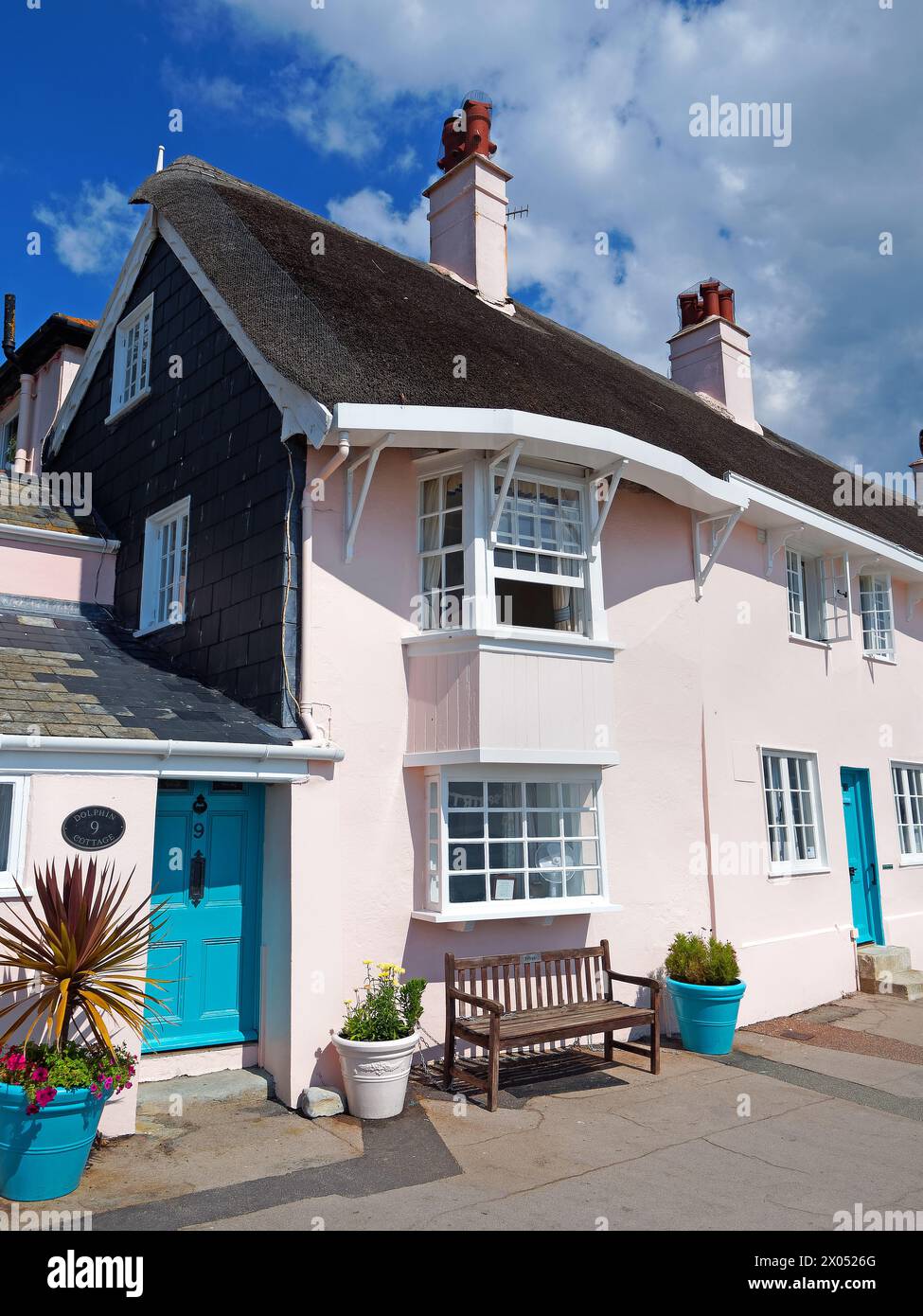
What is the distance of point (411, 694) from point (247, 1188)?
403cm

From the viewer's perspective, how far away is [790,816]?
11.3 meters

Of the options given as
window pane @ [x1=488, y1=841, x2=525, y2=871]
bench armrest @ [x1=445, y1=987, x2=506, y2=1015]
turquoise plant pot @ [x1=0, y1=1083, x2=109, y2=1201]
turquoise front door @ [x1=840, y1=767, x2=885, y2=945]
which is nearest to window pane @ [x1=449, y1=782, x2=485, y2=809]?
window pane @ [x1=488, y1=841, x2=525, y2=871]

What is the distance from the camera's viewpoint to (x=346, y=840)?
7.64m

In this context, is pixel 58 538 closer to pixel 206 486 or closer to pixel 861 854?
pixel 206 486

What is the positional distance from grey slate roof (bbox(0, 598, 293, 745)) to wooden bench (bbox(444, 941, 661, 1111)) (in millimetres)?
2576

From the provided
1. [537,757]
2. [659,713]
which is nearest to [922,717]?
[659,713]

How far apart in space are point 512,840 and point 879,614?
8506 mm

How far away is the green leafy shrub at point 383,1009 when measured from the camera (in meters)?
6.84

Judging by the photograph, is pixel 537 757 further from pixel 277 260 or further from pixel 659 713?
pixel 277 260

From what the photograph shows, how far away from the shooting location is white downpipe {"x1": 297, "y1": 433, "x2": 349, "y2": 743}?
756 cm

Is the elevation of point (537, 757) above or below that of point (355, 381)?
below

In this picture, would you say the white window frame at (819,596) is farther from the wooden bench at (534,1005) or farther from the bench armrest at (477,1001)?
the bench armrest at (477,1001)

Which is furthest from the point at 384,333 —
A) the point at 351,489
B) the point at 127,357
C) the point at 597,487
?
the point at 127,357

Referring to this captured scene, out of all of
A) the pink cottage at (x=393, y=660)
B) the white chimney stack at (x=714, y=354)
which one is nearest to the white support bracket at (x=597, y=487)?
the pink cottage at (x=393, y=660)
